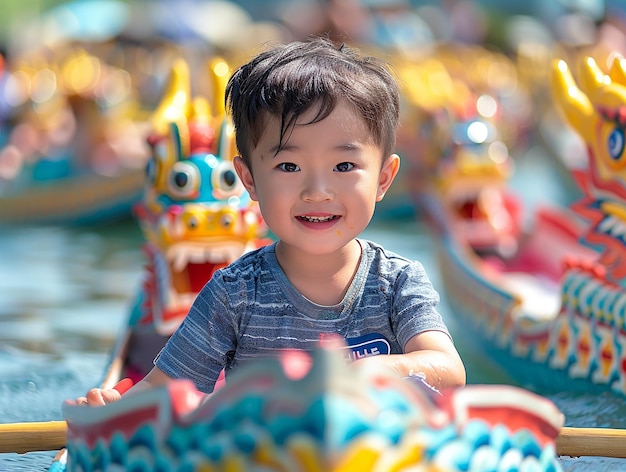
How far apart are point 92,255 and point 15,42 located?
14557 millimetres

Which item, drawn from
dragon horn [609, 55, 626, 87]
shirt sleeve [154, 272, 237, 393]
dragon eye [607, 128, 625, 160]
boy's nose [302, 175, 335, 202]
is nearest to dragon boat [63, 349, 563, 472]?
shirt sleeve [154, 272, 237, 393]

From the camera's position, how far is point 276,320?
2455mm

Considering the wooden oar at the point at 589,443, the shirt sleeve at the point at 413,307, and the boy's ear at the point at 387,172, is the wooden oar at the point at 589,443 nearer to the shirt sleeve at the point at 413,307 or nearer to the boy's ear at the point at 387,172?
the shirt sleeve at the point at 413,307

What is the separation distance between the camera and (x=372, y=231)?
1021 cm

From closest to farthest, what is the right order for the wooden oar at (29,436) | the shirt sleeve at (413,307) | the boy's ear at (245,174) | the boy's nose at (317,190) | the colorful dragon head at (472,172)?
1. the boy's nose at (317,190)
2. the shirt sleeve at (413,307)
3. the boy's ear at (245,174)
4. the wooden oar at (29,436)
5. the colorful dragon head at (472,172)

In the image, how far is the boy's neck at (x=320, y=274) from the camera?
2479mm

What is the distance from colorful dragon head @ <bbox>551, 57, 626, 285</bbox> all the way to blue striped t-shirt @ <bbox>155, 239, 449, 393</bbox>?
5.59 feet

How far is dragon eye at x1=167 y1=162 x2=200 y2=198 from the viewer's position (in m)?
4.17

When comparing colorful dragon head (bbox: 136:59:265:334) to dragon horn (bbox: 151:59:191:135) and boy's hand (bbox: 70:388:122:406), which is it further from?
boy's hand (bbox: 70:388:122:406)

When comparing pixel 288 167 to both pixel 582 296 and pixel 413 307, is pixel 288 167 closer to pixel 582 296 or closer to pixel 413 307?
pixel 413 307

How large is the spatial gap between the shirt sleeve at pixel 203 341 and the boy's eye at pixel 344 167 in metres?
0.39

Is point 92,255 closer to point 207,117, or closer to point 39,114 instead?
point 39,114

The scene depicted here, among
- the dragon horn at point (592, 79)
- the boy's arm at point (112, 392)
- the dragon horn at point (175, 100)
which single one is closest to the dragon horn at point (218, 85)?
the dragon horn at point (175, 100)

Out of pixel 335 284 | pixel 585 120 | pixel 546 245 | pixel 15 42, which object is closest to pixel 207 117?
pixel 585 120
